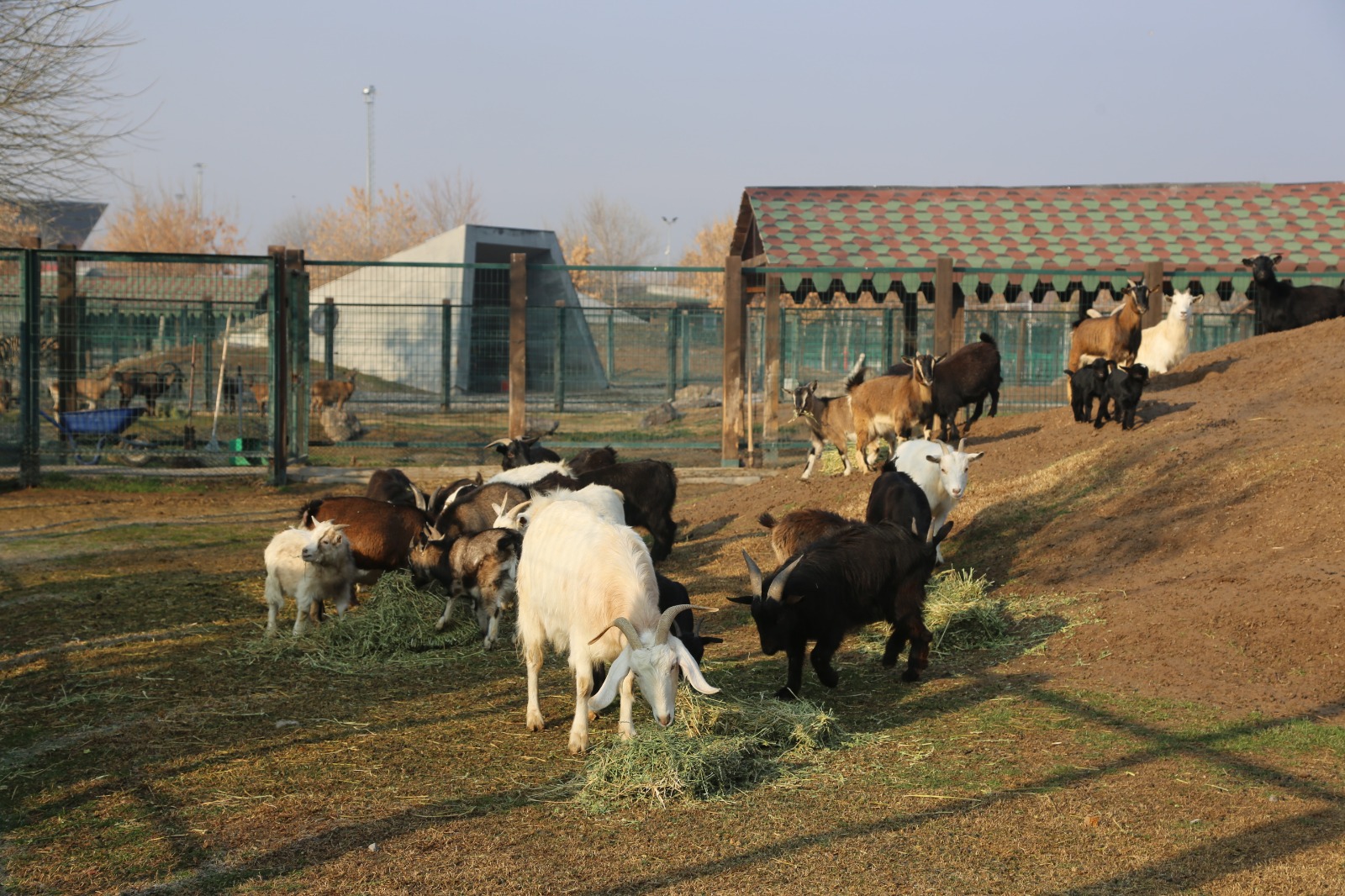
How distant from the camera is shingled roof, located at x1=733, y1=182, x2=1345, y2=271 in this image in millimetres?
17250

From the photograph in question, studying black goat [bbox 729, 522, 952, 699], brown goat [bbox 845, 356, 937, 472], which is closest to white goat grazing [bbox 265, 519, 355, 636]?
black goat [bbox 729, 522, 952, 699]

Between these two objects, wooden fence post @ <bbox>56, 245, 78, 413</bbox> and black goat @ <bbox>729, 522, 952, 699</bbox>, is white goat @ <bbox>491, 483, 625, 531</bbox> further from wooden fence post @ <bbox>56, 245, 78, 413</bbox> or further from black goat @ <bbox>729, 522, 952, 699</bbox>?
wooden fence post @ <bbox>56, 245, 78, 413</bbox>

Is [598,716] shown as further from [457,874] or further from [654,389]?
[654,389]

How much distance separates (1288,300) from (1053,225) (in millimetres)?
3516

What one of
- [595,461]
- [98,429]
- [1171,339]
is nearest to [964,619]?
[595,461]

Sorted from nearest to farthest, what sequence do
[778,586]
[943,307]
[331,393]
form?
[778,586]
[943,307]
[331,393]

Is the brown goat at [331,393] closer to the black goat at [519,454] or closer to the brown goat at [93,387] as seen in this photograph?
the brown goat at [93,387]

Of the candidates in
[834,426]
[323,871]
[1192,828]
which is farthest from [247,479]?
[1192,828]

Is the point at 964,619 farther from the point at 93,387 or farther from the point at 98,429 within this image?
the point at 93,387

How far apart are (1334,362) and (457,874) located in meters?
10.8

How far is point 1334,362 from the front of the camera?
39.4 feet

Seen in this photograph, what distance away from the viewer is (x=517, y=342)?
15469 millimetres

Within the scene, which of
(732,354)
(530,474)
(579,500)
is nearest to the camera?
(579,500)

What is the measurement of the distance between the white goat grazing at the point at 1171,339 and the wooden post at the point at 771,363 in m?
4.27
